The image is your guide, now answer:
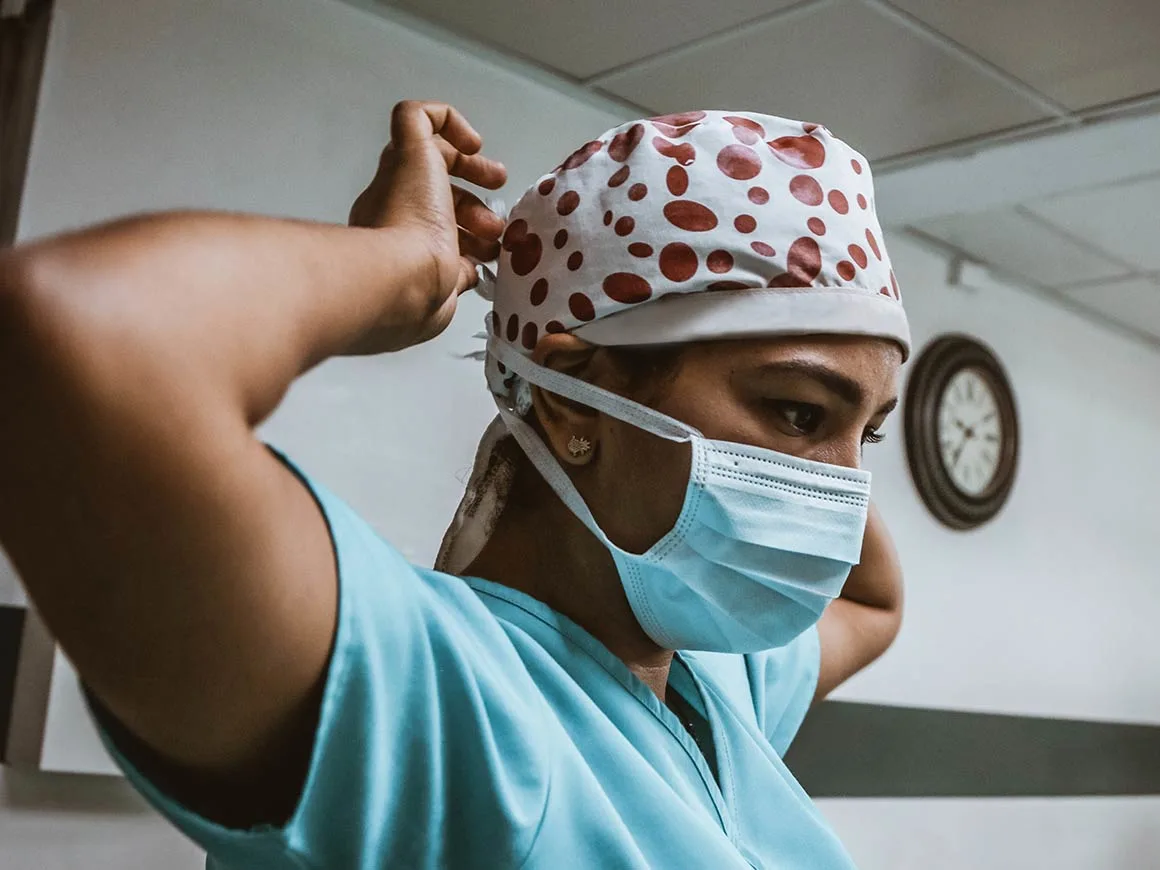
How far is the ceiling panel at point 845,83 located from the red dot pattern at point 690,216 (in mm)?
1199

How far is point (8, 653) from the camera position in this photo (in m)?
1.62

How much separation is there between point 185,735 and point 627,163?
0.63 meters

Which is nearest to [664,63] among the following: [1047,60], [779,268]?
[1047,60]

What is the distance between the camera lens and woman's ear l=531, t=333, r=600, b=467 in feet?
3.12

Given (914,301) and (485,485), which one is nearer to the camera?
(485,485)

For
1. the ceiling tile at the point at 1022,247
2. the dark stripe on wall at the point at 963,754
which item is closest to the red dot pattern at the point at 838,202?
the dark stripe on wall at the point at 963,754

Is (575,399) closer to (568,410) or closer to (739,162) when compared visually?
(568,410)

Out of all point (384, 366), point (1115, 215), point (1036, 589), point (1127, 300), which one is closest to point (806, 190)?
point (384, 366)

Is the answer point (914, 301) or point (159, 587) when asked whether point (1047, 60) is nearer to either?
point (914, 301)

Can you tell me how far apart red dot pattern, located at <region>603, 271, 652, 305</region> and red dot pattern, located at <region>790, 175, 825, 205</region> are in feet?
0.54

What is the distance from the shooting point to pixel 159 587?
19.4 inches

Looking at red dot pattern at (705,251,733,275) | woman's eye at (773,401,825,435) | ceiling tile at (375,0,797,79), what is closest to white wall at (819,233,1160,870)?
ceiling tile at (375,0,797,79)

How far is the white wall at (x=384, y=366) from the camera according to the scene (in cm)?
168

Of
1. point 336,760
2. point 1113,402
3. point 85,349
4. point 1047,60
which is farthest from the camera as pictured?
point 1113,402
